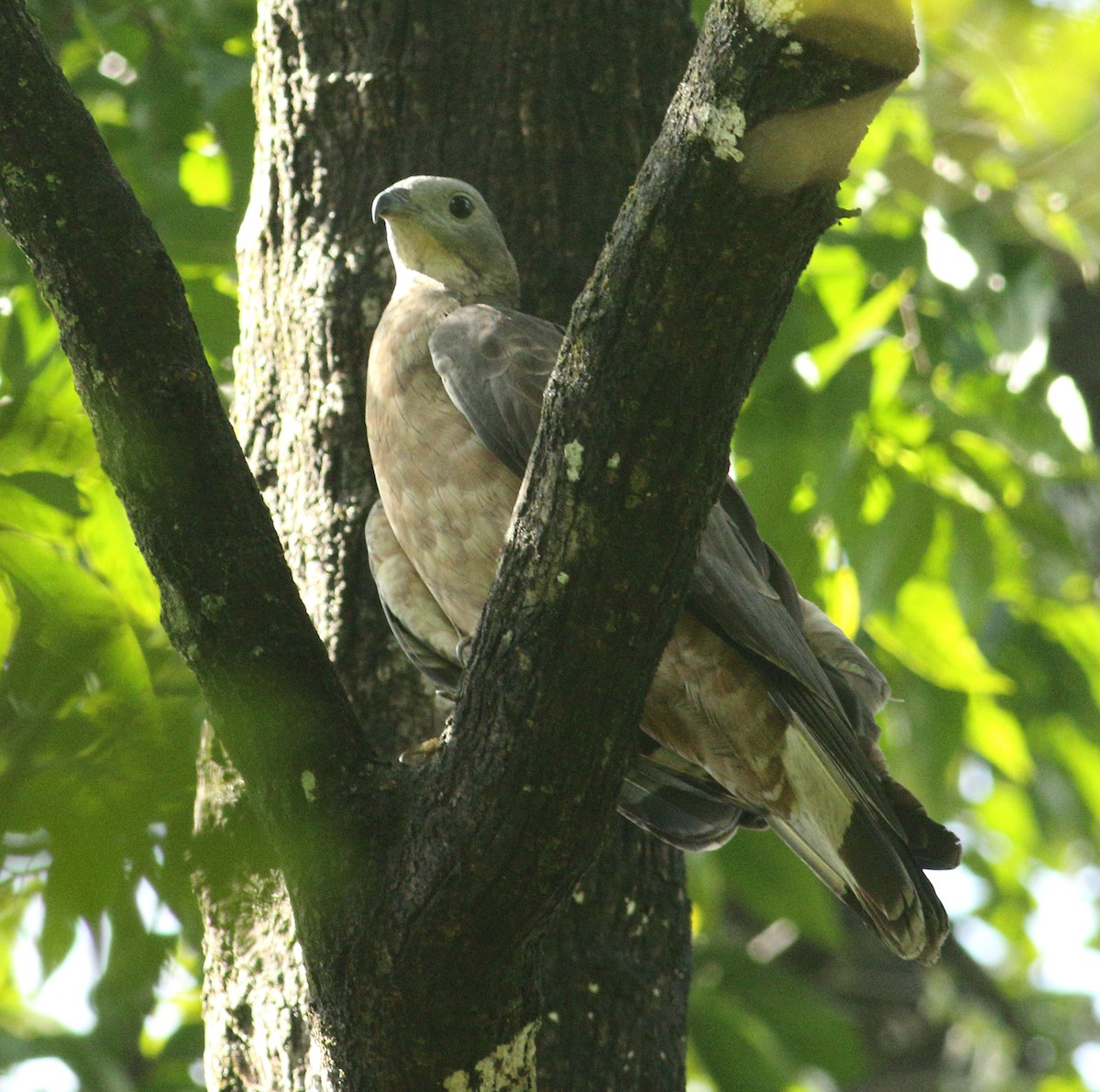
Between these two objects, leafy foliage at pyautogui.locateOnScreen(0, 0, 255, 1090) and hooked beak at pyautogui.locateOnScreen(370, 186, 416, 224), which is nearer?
leafy foliage at pyautogui.locateOnScreen(0, 0, 255, 1090)

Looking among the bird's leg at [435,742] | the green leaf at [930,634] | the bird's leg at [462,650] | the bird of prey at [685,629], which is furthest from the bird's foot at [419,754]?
the green leaf at [930,634]

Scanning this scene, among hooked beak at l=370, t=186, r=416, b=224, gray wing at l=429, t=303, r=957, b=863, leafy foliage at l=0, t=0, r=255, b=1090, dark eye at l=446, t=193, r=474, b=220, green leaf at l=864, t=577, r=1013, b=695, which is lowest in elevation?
green leaf at l=864, t=577, r=1013, b=695

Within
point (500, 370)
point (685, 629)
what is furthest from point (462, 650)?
point (500, 370)

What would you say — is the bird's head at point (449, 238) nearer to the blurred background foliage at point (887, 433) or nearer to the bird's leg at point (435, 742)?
the blurred background foliage at point (887, 433)

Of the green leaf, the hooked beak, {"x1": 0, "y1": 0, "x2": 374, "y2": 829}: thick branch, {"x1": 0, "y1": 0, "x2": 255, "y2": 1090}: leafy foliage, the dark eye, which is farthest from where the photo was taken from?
the green leaf

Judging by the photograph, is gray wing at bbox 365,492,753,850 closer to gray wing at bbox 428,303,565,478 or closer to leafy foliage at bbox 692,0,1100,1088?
gray wing at bbox 428,303,565,478

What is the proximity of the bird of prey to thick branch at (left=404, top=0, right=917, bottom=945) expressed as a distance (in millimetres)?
733

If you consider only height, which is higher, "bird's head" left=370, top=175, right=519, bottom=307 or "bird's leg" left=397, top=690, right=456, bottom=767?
"bird's head" left=370, top=175, right=519, bottom=307

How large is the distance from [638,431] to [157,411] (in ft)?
2.27

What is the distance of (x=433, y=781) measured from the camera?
199cm

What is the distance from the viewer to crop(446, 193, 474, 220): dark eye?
10.2 feet

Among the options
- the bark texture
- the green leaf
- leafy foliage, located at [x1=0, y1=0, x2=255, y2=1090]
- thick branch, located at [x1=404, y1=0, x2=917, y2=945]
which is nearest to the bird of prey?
the bark texture

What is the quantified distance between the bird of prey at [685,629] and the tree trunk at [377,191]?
7cm

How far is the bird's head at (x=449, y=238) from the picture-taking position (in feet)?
9.86
